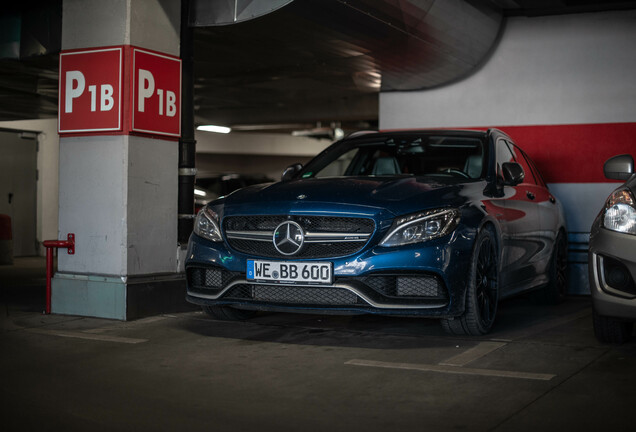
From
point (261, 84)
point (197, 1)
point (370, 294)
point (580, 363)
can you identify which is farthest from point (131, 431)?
point (261, 84)

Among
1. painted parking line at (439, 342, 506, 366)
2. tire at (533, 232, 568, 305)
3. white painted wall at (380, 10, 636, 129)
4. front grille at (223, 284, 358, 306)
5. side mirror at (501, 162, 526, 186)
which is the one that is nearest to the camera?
painted parking line at (439, 342, 506, 366)

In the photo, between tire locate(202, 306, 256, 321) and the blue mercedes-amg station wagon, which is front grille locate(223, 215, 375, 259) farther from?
tire locate(202, 306, 256, 321)

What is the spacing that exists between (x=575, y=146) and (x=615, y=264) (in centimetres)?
450

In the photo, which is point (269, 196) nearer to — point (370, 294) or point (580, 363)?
point (370, 294)

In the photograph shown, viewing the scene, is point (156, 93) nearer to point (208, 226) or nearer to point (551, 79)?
point (208, 226)

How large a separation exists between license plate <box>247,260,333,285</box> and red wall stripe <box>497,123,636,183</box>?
5062mm

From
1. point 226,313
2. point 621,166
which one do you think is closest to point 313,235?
point 226,313

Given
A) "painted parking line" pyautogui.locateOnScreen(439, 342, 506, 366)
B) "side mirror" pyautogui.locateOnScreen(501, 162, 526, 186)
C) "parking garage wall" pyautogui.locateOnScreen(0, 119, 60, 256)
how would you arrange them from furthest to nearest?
1. "parking garage wall" pyautogui.locateOnScreen(0, 119, 60, 256)
2. "side mirror" pyautogui.locateOnScreen(501, 162, 526, 186)
3. "painted parking line" pyautogui.locateOnScreen(439, 342, 506, 366)

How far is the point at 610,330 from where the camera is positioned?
542 cm

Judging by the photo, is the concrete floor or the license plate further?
the license plate

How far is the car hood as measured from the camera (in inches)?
209

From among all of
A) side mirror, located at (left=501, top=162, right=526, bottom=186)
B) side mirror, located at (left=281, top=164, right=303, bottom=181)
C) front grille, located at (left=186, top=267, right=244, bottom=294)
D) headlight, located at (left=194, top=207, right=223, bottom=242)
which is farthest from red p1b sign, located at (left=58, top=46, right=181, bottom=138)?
side mirror, located at (left=501, top=162, right=526, bottom=186)

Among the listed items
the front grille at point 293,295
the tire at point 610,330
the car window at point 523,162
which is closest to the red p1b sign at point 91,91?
the front grille at point 293,295

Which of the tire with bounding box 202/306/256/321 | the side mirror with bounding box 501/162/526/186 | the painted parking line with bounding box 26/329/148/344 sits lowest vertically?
the painted parking line with bounding box 26/329/148/344
